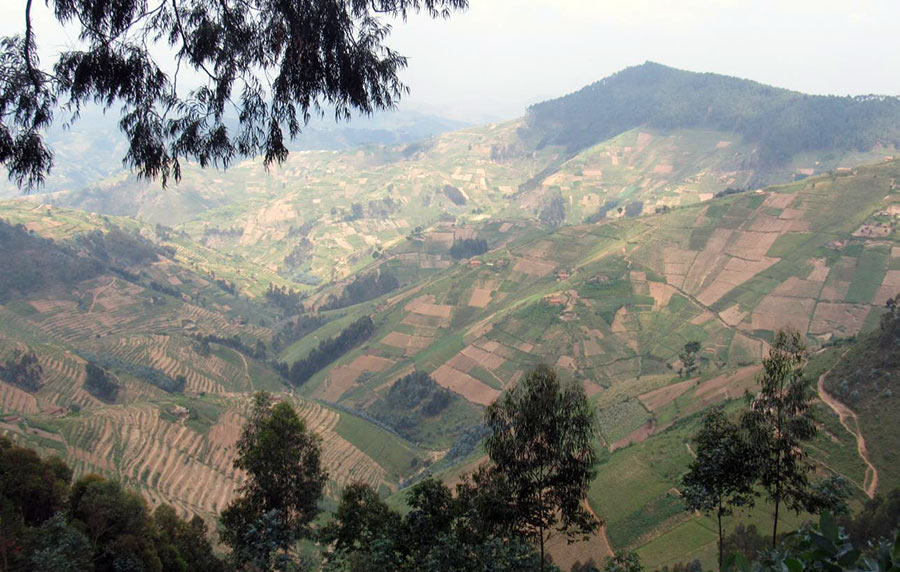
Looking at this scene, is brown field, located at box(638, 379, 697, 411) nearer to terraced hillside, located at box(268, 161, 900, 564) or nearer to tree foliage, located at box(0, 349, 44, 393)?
terraced hillside, located at box(268, 161, 900, 564)

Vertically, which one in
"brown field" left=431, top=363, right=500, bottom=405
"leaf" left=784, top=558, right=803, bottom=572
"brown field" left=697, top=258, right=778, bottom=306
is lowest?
"brown field" left=431, top=363, right=500, bottom=405

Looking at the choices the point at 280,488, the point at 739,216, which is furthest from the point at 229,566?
the point at 739,216

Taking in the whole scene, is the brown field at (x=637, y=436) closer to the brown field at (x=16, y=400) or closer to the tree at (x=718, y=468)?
the tree at (x=718, y=468)

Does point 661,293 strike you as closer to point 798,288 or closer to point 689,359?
point 798,288

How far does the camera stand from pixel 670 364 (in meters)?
89.4

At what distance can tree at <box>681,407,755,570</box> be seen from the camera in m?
17.8

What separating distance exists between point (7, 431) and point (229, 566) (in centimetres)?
5250

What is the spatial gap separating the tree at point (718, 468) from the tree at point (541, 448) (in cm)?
436

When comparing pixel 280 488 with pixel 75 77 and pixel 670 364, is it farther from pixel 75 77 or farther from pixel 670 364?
pixel 670 364

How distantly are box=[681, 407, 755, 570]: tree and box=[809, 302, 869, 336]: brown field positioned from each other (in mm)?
81632

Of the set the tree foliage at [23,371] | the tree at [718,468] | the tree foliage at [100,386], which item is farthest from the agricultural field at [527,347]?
the tree at [718,468]

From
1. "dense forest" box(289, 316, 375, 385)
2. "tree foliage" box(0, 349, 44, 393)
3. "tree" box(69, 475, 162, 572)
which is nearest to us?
"tree" box(69, 475, 162, 572)

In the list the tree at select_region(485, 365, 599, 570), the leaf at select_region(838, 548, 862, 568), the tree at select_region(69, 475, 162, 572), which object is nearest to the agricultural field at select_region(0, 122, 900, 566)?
the tree at select_region(485, 365, 599, 570)

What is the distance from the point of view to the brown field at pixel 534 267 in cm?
13262
